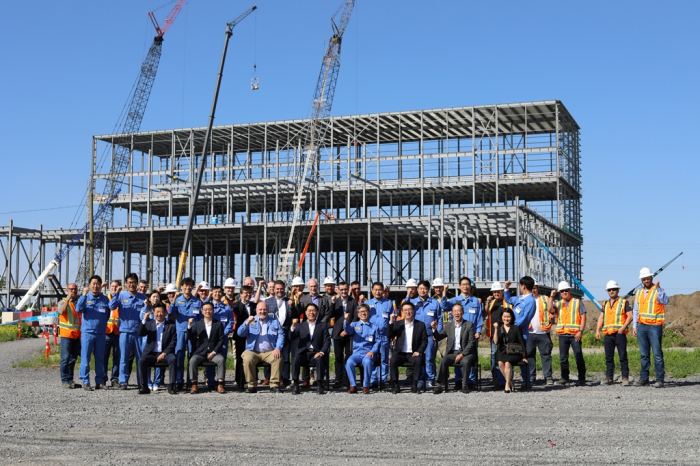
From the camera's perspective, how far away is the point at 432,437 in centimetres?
846

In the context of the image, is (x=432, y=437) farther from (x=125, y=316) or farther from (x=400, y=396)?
(x=125, y=316)

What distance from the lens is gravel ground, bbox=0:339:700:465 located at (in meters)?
7.44

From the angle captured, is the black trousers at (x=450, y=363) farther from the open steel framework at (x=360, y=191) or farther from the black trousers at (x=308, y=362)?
the open steel framework at (x=360, y=191)

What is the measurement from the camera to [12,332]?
115 feet

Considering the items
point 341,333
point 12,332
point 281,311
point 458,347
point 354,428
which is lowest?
point 12,332

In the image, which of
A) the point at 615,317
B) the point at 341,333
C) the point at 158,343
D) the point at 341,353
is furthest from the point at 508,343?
the point at 158,343

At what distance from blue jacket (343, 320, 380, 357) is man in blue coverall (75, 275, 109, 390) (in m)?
4.30

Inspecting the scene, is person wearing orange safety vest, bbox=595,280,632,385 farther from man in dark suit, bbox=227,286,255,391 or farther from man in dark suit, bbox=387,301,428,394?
man in dark suit, bbox=227,286,255,391

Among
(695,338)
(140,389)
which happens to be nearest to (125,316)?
(140,389)

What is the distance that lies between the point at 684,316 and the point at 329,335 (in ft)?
79.2

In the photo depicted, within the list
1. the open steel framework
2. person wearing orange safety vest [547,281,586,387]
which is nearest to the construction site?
the open steel framework

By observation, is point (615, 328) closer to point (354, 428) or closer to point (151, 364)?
point (354, 428)

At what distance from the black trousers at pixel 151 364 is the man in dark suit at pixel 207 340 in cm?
32

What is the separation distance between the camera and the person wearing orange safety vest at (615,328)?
14492 mm
